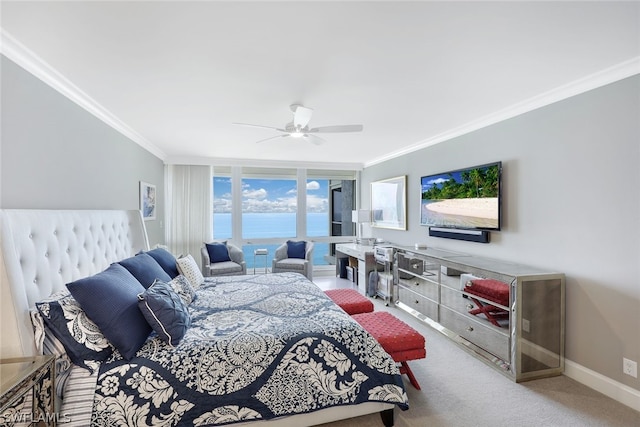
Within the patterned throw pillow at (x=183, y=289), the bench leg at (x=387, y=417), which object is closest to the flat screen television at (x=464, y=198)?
the bench leg at (x=387, y=417)

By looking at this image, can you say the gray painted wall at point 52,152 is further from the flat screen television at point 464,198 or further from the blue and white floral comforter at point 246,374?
the flat screen television at point 464,198

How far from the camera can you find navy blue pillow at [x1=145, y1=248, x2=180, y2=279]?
3008 millimetres

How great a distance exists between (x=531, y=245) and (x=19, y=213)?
3997mm

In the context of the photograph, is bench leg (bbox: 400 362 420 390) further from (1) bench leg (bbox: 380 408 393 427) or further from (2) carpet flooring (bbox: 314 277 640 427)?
(1) bench leg (bbox: 380 408 393 427)

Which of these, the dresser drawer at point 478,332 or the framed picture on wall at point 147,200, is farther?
the framed picture on wall at point 147,200

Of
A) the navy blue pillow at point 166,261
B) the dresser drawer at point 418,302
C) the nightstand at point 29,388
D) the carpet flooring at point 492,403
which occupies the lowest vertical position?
the carpet flooring at point 492,403

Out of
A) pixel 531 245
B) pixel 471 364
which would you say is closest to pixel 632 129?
pixel 531 245

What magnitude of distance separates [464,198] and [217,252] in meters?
4.05

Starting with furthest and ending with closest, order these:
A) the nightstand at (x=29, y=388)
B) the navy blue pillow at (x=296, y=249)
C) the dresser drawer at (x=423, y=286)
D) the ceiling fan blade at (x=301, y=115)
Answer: the navy blue pillow at (x=296, y=249) → the dresser drawer at (x=423, y=286) → the ceiling fan blade at (x=301, y=115) → the nightstand at (x=29, y=388)

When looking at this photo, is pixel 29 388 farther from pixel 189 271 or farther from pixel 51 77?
pixel 51 77

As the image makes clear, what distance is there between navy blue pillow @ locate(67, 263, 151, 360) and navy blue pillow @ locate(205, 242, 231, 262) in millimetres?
3460

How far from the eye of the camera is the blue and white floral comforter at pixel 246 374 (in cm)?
162

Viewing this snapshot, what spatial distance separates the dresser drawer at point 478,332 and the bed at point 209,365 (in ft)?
4.07

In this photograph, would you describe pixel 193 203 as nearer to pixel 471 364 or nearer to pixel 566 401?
pixel 471 364
